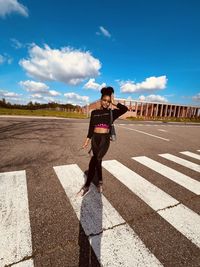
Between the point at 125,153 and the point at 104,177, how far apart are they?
279 cm

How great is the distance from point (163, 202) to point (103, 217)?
4.31 feet

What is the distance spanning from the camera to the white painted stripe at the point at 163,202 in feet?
8.93

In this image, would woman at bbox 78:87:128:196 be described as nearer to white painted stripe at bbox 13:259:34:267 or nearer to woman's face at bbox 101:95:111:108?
woman's face at bbox 101:95:111:108

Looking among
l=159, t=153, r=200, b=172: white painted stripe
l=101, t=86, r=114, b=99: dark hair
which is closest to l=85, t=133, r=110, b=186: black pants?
l=101, t=86, r=114, b=99: dark hair

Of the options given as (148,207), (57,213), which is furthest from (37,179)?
(148,207)

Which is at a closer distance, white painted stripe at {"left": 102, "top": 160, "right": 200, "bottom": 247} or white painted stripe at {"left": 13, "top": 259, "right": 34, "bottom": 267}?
white painted stripe at {"left": 13, "top": 259, "right": 34, "bottom": 267}

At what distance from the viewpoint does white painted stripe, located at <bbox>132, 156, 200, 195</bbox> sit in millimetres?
4323

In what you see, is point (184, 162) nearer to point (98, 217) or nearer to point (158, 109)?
point (98, 217)

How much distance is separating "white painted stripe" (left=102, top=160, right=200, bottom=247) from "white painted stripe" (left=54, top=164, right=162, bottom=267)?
76cm

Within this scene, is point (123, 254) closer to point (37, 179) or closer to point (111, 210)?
point (111, 210)

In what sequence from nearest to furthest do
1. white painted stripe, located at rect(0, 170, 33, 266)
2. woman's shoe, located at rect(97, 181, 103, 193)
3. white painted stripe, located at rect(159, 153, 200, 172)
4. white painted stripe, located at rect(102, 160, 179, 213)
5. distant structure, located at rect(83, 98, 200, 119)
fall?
1. white painted stripe, located at rect(0, 170, 33, 266)
2. white painted stripe, located at rect(102, 160, 179, 213)
3. woman's shoe, located at rect(97, 181, 103, 193)
4. white painted stripe, located at rect(159, 153, 200, 172)
5. distant structure, located at rect(83, 98, 200, 119)

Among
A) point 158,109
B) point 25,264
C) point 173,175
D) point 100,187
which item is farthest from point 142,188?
point 158,109

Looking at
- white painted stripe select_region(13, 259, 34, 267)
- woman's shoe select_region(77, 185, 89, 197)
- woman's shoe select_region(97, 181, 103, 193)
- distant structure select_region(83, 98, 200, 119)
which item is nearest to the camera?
white painted stripe select_region(13, 259, 34, 267)

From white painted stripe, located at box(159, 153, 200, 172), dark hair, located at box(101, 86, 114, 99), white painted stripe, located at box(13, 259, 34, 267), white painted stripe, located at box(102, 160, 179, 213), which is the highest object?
dark hair, located at box(101, 86, 114, 99)
